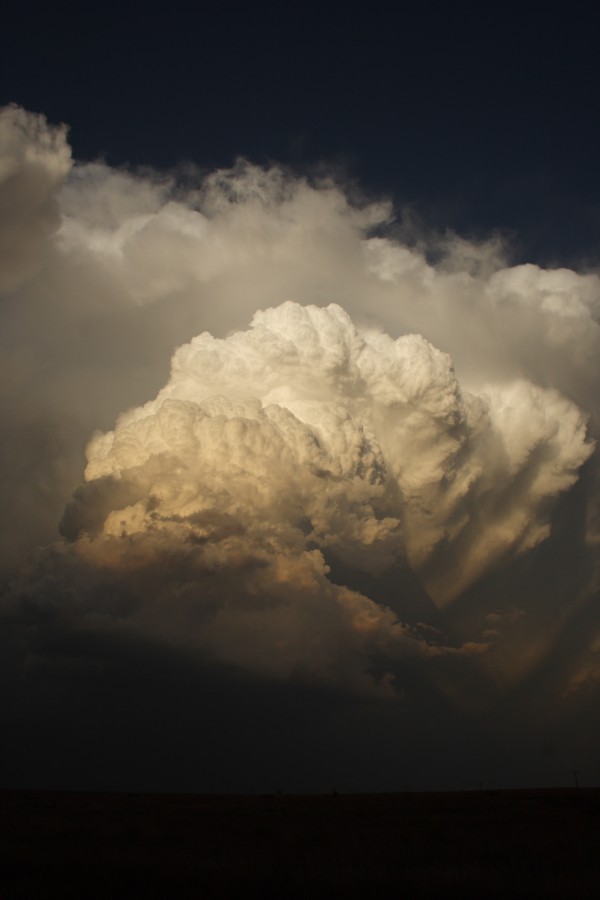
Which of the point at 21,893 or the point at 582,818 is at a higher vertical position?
the point at 582,818

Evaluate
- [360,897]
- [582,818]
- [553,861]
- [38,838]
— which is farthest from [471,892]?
[582,818]

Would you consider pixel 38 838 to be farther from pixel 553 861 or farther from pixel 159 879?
pixel 553 861

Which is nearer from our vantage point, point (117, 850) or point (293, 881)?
point (293, 881)

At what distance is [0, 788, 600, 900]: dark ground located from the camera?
97.3 ft

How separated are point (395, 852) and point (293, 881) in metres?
10.2

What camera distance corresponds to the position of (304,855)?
3878cm

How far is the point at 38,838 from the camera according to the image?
4819 cm

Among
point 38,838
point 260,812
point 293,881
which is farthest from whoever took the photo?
point 260,812

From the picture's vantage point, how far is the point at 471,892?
28.3 m

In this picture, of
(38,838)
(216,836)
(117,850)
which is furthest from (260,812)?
(117,850)

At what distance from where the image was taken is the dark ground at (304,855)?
29.7m

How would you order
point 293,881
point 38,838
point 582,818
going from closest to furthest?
point 293,881 → point 38,838 → point 582,818

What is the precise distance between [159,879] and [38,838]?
65.5 ft

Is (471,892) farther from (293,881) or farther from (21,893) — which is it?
(21,893)
